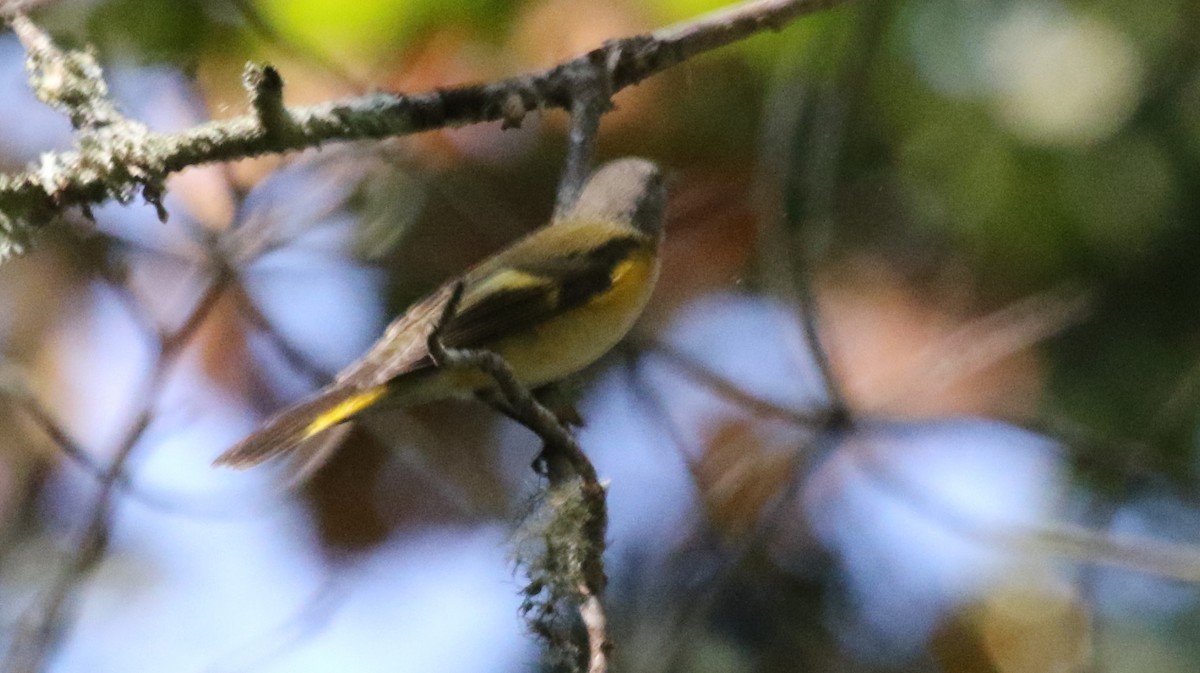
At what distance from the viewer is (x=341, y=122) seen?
1.69m

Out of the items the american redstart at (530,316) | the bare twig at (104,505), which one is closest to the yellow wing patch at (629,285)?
the american redstart at (530,316)

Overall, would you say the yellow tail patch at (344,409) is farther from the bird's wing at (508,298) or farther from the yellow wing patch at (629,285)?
the yellow wing patch at (629,285)

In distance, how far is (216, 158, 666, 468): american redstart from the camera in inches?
74.9

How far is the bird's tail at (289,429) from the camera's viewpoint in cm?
188

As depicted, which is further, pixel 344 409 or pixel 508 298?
pixel 508 298

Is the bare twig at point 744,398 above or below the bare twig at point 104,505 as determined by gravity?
below

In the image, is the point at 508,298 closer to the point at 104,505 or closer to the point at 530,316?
the point at 530,316

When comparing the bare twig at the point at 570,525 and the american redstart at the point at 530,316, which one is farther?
the american redstart at the point at 530,316

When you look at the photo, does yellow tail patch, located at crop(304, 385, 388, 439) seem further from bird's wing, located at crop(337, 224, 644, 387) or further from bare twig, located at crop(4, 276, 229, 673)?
bare twig, located at crop(4, 276, 229, 673)

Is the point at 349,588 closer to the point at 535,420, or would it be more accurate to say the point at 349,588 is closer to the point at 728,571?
the point at 728,571

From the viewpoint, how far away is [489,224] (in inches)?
109

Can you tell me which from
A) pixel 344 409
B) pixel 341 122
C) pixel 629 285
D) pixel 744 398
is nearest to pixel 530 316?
pixel 629 285

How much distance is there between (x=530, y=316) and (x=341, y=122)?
577 millimetres

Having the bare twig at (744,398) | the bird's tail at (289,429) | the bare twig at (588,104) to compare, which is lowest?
the bird's tail at (289,429)
